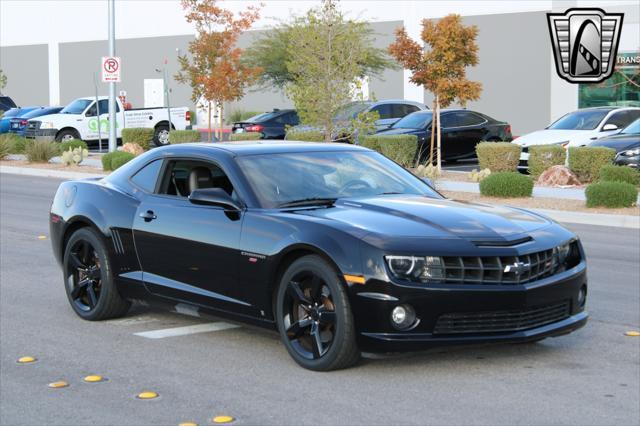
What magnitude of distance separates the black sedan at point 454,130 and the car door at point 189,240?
21.5 metres

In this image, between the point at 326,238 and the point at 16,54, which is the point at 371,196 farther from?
the point at 16,54

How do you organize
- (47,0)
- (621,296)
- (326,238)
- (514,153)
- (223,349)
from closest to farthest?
(326,238) → (223,349) → (621,296) → (514,153) → (47,0)

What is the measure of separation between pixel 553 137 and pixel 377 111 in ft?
26.9

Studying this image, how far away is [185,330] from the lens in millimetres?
8633

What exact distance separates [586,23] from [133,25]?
29406 mm

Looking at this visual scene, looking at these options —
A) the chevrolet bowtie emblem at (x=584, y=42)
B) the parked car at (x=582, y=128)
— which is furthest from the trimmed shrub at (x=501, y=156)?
the chevrolet bowtie emblem at (x=584, y=42)

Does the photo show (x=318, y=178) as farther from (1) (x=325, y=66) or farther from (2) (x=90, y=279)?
(1) (x=325, y=66)

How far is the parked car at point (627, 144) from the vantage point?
22547mm

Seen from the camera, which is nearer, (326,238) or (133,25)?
(326,238)

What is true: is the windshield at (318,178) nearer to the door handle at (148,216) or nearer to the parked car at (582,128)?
the door handle at (148,216)

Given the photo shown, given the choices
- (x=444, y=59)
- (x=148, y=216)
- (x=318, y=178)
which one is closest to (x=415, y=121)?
(x=444, y=59)

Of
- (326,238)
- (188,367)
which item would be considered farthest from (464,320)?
(188,367)

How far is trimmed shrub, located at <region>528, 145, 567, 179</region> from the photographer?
24.0m

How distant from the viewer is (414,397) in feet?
21.5
